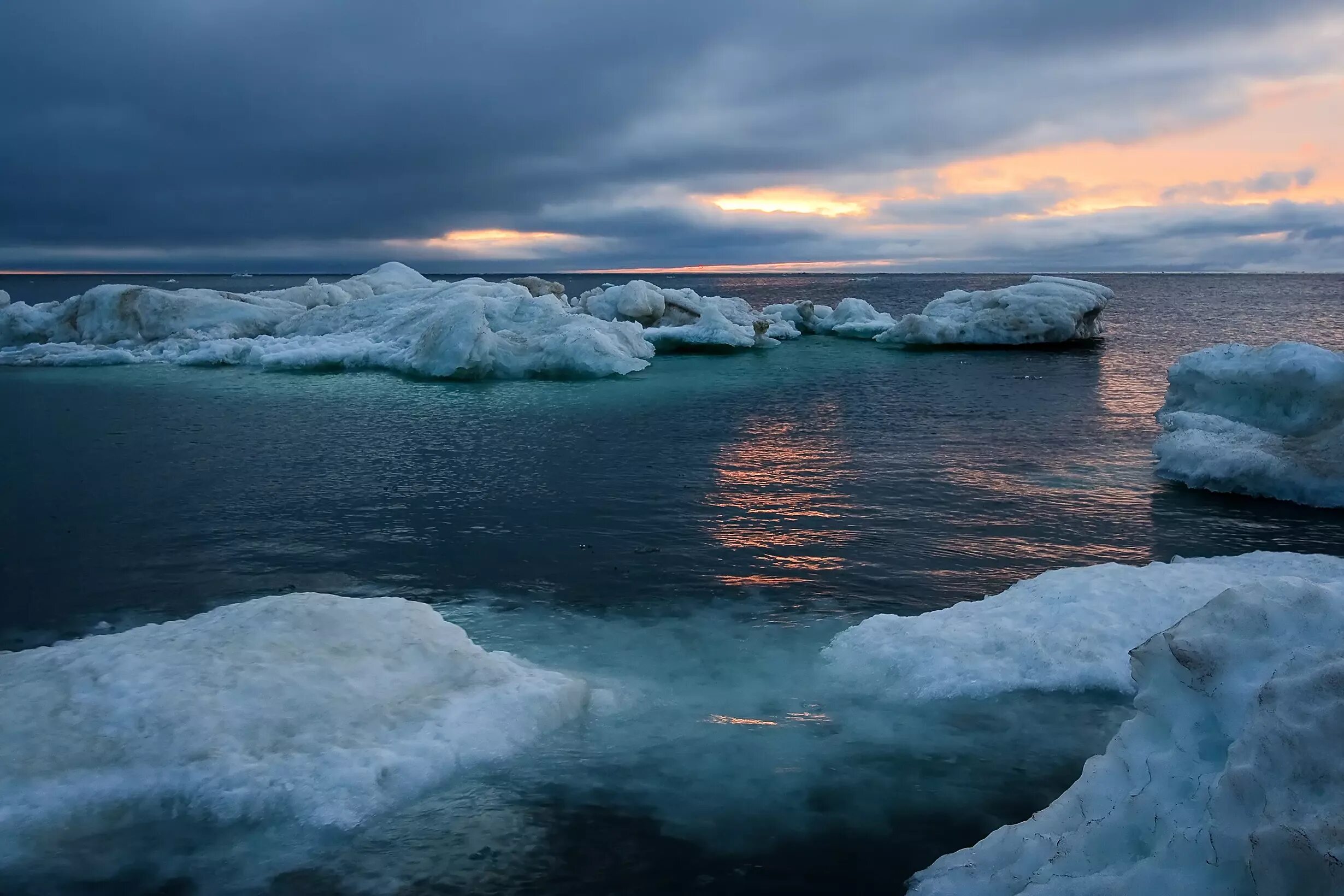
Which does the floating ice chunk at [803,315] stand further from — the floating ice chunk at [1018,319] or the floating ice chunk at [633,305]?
the floating ice chunk at [633,305]

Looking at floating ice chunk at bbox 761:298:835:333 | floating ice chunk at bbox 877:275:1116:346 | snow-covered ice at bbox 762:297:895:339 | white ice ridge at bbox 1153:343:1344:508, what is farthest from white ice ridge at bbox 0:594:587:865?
floating ice chunk at bbox 761:298:835:333

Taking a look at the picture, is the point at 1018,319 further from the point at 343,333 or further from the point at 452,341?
the point at 343,333

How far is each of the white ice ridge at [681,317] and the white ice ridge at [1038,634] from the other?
3196cm

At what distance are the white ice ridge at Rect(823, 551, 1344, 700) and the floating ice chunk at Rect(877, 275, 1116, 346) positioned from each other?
1373 inches

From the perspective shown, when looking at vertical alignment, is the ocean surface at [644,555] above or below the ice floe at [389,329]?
below

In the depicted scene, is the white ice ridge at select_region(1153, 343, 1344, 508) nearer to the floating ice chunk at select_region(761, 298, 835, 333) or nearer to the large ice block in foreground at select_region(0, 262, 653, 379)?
the large ice block in foreground at select_region(0, 262, 653, 379)

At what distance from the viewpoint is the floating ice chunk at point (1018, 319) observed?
42844mm

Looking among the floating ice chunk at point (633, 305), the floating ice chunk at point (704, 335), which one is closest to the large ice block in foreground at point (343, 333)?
the floating ice chunk at point (704, 335)

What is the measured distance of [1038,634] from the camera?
8.58 meters

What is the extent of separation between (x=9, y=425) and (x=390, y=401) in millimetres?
9248

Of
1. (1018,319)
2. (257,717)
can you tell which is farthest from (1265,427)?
(1018,319)

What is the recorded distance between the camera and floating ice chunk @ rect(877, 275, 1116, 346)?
141 ft

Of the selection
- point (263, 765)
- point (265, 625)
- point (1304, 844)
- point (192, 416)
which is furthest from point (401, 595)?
point (192, 416)

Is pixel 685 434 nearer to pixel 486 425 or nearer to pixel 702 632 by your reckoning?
pixel 486 425
